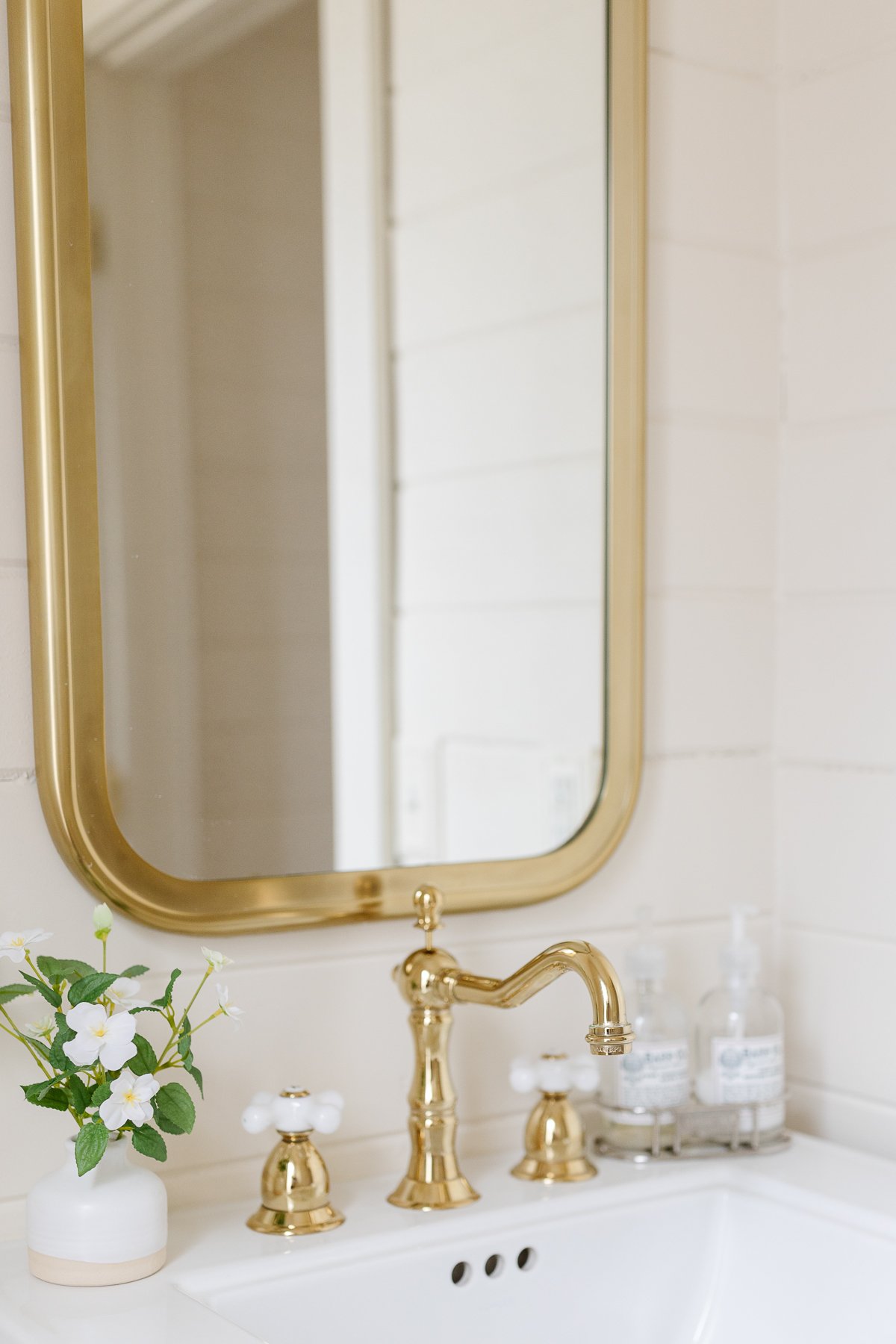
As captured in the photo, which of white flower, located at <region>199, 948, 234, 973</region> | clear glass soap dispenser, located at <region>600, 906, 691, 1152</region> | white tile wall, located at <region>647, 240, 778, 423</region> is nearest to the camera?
white flower, located at <region>199, 948, 234, 973</region>

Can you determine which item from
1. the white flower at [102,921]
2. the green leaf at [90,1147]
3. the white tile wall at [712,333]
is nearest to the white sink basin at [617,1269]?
the green leaf at [90,1147]

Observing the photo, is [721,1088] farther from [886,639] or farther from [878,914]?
[886,639]

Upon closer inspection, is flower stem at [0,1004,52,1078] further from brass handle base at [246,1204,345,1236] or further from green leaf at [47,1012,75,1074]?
brass handle base at [246,1204,345,1236]

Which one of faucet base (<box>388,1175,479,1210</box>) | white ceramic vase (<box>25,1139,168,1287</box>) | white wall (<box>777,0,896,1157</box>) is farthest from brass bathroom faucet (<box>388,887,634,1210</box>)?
white wall (<box>777,0,896,1157</box>)

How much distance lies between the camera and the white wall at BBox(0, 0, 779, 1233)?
1.10m

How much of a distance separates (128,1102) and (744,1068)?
513 mm

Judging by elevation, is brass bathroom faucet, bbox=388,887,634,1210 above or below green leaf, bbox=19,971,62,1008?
below

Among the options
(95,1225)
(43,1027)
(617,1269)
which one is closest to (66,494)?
(43,1027)

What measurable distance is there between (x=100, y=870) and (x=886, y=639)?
654 mm

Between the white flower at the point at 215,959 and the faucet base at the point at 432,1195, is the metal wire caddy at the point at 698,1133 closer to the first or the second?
the faucet base at the point at 432,1195

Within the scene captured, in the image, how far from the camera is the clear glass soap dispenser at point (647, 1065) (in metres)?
1.13

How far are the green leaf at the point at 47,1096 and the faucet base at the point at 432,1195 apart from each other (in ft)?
0.90

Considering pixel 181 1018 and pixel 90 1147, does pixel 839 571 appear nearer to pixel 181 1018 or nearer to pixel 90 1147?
pixel 181 1018

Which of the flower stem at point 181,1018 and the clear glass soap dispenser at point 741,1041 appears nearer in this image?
the flower stem at point 181,1018
